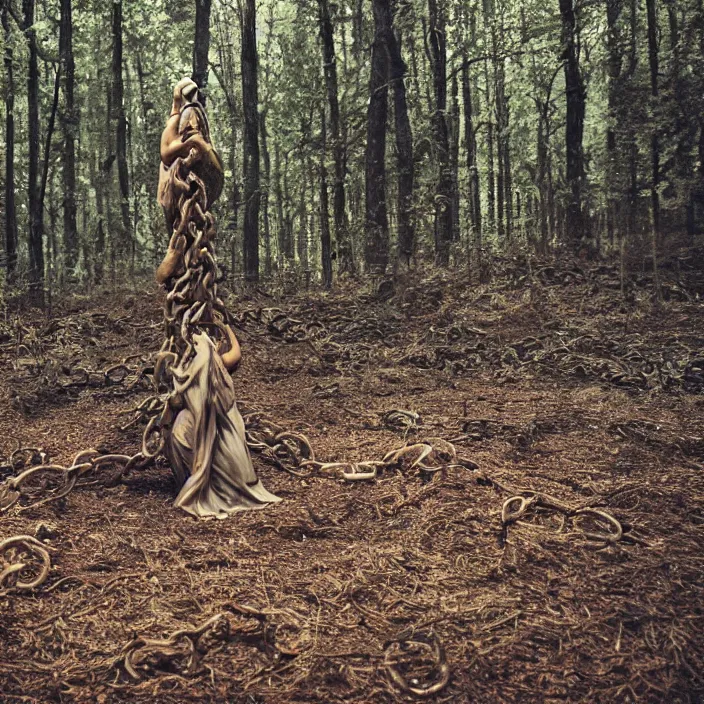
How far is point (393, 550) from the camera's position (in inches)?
158

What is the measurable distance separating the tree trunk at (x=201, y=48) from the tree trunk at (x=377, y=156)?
312cm

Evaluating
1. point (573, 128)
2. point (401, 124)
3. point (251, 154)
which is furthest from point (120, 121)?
point (573, 128)

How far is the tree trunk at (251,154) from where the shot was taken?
1439 centimetres

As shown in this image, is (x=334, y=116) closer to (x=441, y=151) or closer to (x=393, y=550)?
(x=441, y=151)

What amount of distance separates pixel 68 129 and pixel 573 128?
10.2m

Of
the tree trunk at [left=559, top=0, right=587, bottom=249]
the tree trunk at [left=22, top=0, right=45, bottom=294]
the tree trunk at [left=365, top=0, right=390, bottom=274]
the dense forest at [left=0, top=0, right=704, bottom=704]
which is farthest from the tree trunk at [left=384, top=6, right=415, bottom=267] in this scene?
the tree trunk at [left=22, top=0, right=45, bottom=294]

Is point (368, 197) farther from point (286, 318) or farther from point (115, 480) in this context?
point (115, 480)

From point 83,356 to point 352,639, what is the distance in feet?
22.8

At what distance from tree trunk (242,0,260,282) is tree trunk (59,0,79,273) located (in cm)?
338

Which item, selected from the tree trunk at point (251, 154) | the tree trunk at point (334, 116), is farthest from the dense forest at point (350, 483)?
the tree trunk at point (334, 116)

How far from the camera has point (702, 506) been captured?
174 inches

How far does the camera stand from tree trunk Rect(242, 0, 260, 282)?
14.4 meters

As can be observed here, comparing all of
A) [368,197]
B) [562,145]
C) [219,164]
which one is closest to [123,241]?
[368,197]

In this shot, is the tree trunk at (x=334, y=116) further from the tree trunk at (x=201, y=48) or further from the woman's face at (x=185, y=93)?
the woman's face at (x=185, y=93)
